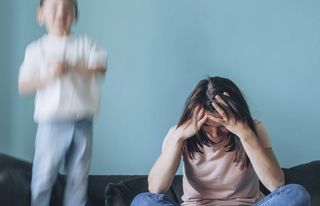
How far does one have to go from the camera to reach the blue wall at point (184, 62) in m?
1.91

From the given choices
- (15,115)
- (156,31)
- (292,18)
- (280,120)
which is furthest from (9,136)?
(292,18)

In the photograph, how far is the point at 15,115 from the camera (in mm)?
1946

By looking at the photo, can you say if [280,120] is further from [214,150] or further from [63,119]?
[63,119]

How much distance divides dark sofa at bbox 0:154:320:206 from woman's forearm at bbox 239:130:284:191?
0.27 metres

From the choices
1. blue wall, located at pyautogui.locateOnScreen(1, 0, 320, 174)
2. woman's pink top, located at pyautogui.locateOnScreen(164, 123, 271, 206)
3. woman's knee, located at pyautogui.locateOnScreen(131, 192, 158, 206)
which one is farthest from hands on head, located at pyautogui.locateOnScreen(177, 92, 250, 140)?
blue wall, located at pyautogui.locateOnScreen(1, 0, 320, 174)

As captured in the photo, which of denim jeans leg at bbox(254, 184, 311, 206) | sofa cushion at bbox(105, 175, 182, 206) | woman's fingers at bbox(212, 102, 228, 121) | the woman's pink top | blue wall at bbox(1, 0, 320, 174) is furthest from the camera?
blue wall at bbox(1, 0, 320, 174)

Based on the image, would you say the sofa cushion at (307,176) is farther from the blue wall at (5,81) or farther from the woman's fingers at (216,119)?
the blue wall at (5,81)

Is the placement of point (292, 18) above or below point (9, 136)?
above

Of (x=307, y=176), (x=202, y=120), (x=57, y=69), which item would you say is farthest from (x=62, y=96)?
(x=307, y=176)

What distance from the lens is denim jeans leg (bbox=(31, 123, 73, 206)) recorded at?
61.4 inches

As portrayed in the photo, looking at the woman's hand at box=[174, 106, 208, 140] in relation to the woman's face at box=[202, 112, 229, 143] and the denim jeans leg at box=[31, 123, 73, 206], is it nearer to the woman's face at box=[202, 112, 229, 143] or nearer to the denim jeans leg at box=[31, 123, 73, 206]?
the woman's face at box=[202, 112, 229, 143]

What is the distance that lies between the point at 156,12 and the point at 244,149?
0.65 m

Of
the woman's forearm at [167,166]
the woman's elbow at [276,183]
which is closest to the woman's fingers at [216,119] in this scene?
the woman's forearm at [167,166]

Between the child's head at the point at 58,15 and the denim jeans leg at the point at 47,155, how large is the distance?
294 millimetres
